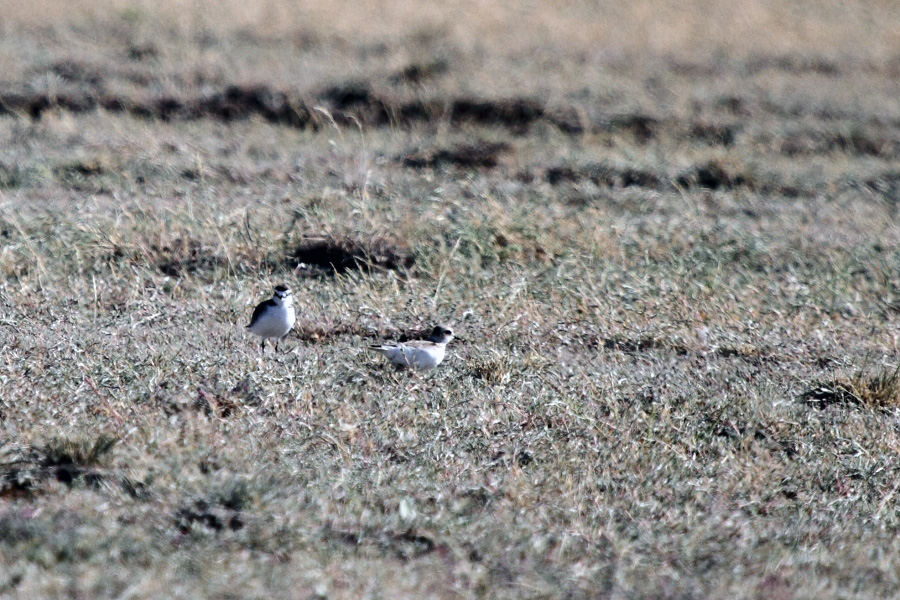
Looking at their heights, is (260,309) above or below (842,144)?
above

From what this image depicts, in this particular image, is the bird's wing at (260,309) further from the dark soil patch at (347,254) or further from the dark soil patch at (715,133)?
the dark soil patch at (715,133)

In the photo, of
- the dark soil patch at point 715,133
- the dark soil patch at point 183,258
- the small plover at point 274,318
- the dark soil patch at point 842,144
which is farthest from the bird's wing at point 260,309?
the dark soil patch at point 842,144

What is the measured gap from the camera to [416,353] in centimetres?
552

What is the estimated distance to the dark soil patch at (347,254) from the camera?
7.51 metres

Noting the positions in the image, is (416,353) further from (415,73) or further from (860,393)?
(415,73)

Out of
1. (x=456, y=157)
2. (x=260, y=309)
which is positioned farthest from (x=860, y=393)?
(x=456, y=157)

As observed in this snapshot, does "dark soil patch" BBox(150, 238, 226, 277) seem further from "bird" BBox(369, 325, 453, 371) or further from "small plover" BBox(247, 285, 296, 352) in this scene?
"bird" BBox(369, 325, 453, 371)

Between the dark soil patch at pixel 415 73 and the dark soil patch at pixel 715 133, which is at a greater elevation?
the dark soil patch at pixel 415 73

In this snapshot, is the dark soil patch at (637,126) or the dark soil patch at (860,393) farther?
the dark soil patch at (637,126)

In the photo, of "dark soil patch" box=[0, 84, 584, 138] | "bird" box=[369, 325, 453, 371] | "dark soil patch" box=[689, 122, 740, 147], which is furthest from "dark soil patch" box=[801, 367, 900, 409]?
"dark soil patch" box=[0, 84, 584, 138]

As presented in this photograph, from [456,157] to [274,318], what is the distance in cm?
528

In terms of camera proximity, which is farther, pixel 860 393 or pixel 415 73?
pixel 415 73

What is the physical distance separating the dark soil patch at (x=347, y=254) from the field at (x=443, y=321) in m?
0.02

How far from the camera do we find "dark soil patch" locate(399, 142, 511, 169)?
10594 millimetres
